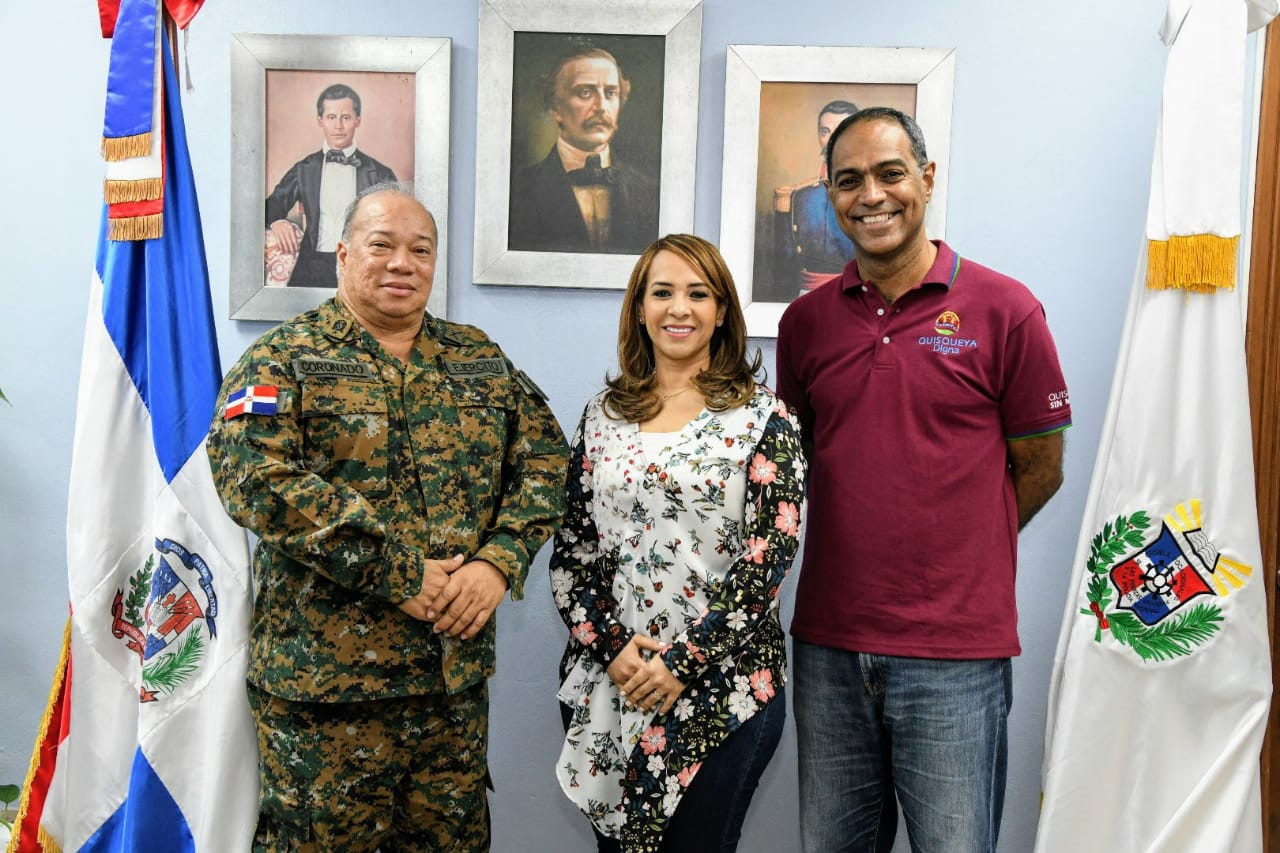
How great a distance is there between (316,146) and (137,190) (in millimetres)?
475

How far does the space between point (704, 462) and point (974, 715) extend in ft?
1.99

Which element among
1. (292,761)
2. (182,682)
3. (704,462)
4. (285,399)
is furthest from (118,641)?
(704,462)

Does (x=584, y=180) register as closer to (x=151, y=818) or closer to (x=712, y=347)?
(x=712, y=347)

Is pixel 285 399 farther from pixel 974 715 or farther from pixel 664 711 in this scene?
pixel 974 715

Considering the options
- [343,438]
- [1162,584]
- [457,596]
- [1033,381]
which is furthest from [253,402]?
[1162,584]

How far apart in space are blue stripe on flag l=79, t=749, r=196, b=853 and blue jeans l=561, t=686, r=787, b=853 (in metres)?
0.98

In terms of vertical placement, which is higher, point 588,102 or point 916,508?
point 588,102

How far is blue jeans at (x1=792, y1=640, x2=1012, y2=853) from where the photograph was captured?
59.4 inches

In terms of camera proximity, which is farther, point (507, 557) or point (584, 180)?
point (584, 180)

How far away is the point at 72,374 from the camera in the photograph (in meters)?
2.30

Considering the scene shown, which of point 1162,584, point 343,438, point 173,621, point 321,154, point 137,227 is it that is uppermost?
point 321,154

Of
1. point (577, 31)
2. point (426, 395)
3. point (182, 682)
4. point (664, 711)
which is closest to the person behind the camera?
point (664, 711)

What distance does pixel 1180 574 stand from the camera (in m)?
1.82

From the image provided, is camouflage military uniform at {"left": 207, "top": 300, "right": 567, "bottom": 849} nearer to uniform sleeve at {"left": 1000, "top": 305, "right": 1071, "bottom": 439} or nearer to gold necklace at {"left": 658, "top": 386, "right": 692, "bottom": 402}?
gold necklace at {"left": 658, "top": 386, "right": 692, "bottom": 402}
